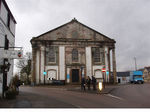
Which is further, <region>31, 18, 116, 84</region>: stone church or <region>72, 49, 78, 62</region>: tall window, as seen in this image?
<region>72, 49, 78, 62</region>: tall window

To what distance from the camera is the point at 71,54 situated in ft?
103

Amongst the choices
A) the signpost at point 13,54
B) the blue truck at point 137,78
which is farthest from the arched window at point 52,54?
the signpost at point 13,54

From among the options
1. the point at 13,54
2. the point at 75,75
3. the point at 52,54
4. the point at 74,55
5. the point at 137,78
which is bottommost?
the point at 137,78

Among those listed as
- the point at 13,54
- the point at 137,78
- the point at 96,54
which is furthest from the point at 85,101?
the point at 137,78

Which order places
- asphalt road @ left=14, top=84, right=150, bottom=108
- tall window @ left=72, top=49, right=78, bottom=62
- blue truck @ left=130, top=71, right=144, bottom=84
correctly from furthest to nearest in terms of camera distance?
blue truck @ left=130, top=71, right=144, bottom=84
tall window @ left=72, top=49, right=78, bottom=62
asphalt road @ left=14, top=84, right=150, bottom=108

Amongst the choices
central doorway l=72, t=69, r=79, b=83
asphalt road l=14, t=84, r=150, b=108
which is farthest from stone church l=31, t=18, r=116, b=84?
asphalt road l=14, t=84, r=150, b=108

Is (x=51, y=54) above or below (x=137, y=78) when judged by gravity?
above

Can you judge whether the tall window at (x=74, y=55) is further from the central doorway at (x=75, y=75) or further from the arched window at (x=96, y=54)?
the arched window at (x=96, y=54)

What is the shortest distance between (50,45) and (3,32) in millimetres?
18267

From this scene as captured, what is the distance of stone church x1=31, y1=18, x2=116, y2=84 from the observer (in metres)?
30.4

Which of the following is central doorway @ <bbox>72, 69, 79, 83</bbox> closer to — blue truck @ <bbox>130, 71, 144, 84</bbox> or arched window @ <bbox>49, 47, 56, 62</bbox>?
arched window @ <bbox>49, 47, 56, 62</bbox>

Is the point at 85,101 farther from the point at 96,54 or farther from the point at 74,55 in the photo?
the point at 96,54

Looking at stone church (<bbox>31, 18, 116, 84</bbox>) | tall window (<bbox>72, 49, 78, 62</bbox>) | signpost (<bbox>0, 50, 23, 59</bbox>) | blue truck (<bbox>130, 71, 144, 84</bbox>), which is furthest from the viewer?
blue truck (<bbox>130, 71, 144, 84</bbox>)

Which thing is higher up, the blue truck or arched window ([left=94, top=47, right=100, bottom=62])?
arched window ([left=94, top=47, right=100, bottom=62])
